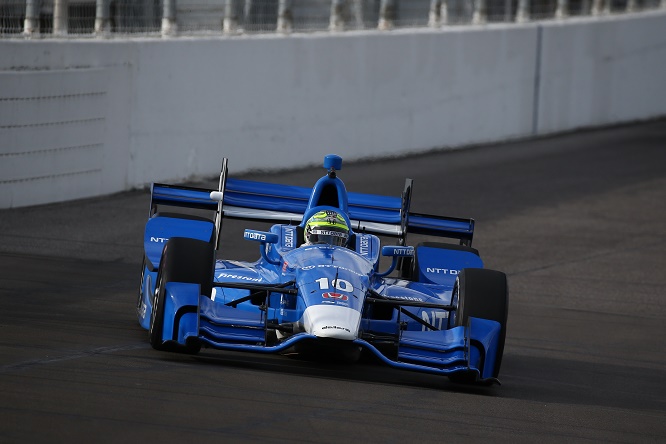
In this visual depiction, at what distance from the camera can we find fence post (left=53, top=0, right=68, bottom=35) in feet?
49.6

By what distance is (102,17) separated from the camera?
15.8 m

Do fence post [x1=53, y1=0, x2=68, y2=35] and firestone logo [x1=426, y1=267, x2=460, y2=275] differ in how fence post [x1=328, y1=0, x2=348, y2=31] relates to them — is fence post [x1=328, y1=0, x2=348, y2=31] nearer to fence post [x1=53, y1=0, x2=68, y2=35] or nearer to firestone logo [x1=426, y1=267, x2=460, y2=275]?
fence post [x1=53, y1=0, x2=68, y2=35]

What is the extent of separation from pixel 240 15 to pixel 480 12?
21.6ft

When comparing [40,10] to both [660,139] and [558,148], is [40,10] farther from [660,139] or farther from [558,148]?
[660,139]

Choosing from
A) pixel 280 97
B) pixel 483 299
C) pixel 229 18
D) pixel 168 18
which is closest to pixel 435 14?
pixel 280 97

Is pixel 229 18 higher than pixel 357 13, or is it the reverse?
pixel 357 13

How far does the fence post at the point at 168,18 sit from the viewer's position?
17.0 metres

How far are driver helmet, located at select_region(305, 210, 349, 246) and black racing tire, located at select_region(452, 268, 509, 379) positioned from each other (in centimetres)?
98

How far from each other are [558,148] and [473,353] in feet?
53.9

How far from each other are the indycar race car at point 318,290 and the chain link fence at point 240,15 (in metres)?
5.20

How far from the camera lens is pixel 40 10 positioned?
14.9 metres

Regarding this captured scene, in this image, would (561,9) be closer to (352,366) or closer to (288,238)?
(288,238)

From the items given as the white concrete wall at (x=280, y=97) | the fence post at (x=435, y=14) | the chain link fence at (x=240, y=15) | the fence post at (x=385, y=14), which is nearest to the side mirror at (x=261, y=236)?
the white concrete wall at (x=280, y=97)

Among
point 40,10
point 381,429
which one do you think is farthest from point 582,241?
point 381,429
